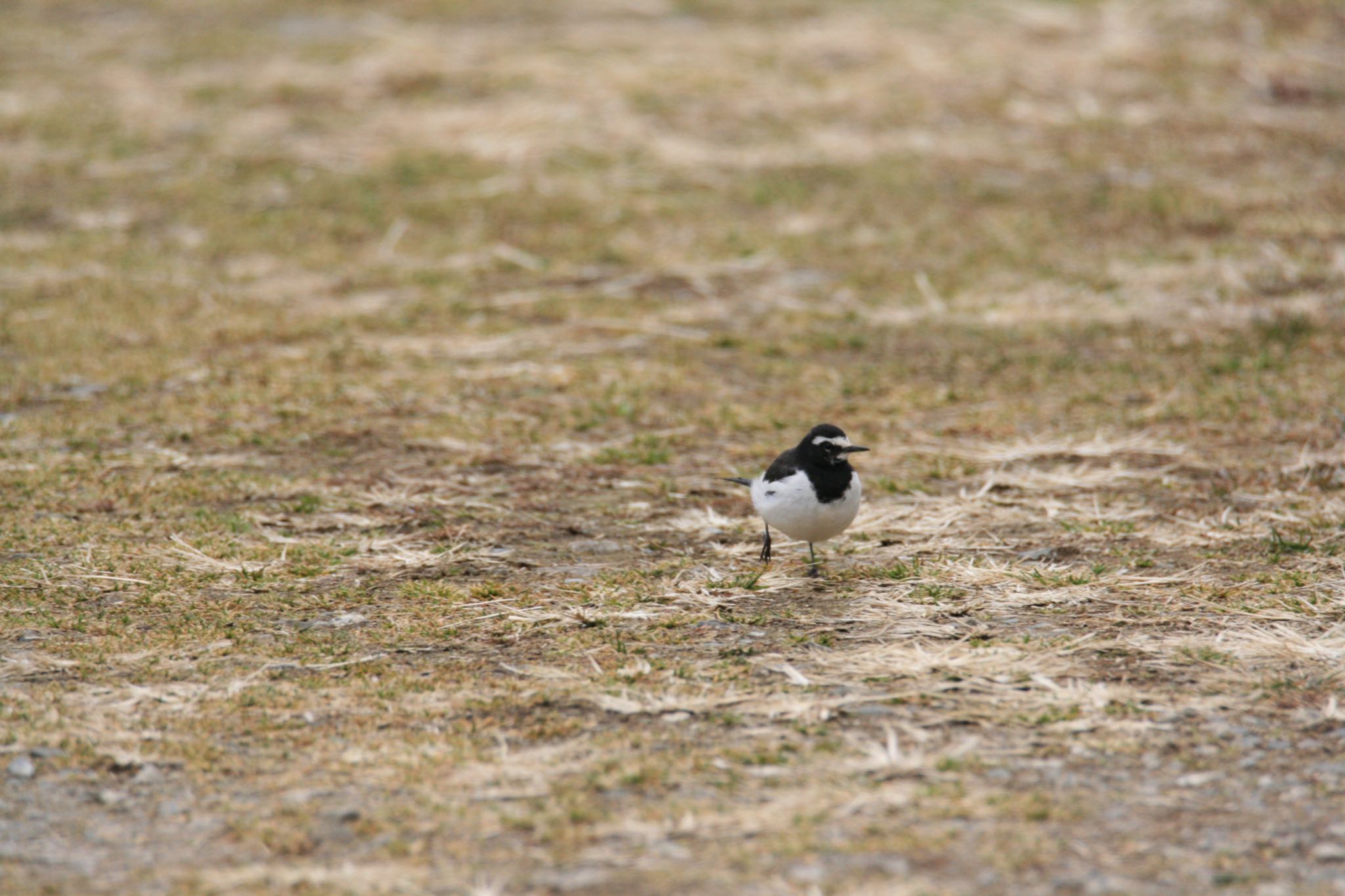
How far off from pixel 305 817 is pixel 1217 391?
6.90 metres

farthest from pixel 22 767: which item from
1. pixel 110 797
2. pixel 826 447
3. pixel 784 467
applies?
pixel 826 447

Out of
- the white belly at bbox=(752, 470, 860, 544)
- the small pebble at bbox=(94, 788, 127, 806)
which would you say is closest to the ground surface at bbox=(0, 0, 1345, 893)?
the small pebble at bbox=(94, 788, 127, 806)

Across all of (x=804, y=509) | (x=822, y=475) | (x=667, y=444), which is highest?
(x=822, y=475)

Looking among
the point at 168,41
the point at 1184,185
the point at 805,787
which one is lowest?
the point at 805,787

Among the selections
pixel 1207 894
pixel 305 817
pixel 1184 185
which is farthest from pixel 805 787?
pixel 1184 185

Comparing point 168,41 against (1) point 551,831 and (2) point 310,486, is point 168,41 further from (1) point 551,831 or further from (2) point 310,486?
(1) point 551,831

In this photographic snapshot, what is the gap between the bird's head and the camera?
696cm

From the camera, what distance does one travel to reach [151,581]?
6.76m

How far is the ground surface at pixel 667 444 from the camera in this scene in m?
4.90

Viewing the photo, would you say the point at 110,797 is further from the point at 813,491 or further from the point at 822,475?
the point at 822,475

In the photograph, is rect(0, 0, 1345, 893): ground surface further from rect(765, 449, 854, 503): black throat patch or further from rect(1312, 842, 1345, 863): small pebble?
rect(765, 449, 854, 503): black throat patch

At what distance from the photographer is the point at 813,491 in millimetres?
6777

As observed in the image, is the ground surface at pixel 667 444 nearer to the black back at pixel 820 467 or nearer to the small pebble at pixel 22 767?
the small pebble at pixel 22 767

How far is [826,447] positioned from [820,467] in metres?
0.12
